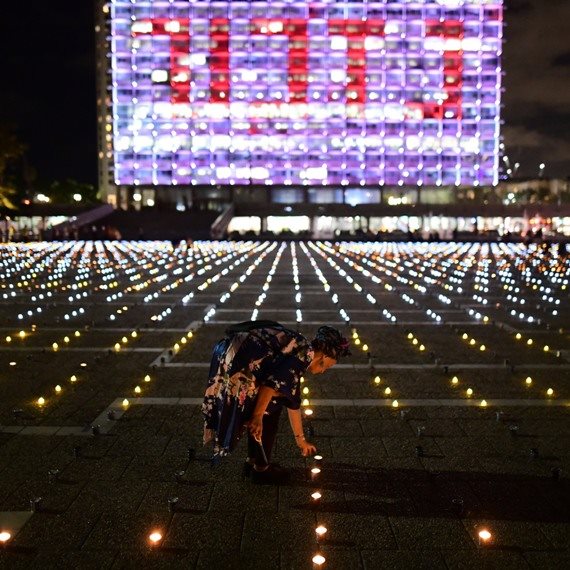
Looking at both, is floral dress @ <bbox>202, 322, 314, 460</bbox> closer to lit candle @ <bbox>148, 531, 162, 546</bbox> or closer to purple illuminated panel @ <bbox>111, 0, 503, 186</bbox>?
lit candle @ <bbox>148, 531, 162, 546</bbox>

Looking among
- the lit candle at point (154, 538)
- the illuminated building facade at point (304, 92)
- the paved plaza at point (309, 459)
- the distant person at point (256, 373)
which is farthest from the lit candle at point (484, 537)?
the illuminated building facade at point (304, 92)

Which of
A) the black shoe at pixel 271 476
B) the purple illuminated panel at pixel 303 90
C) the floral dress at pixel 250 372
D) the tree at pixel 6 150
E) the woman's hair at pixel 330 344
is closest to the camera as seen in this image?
the floral dress at pixel 250 372

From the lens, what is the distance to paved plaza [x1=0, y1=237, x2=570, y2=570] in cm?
436

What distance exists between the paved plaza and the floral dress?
24.4 inches

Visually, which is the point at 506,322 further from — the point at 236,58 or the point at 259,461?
the point at 236,58

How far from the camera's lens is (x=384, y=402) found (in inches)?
300

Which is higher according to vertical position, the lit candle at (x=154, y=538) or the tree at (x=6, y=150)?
the tree at (x=6, y=150)

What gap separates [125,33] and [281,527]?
95.4m

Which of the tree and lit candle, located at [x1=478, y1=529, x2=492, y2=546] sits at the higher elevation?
the tree

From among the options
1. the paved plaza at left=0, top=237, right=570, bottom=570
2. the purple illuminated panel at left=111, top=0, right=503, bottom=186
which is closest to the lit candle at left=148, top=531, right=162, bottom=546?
the paved plaza at left=0, top=237, right=570, bottom=570

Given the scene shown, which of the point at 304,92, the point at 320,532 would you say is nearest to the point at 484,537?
the point at 320,532

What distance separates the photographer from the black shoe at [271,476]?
5281 millimetres

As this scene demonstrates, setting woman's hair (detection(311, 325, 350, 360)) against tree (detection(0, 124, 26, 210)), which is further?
tree (detection(0, 124, 26, 210))

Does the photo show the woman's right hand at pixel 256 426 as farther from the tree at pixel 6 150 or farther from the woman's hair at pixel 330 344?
the tree at pixel 6 150
